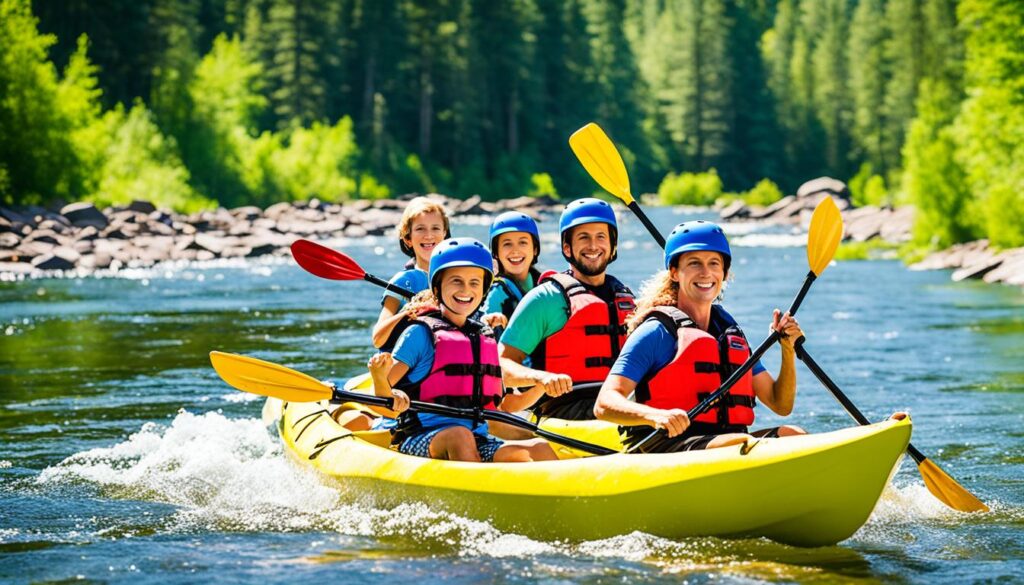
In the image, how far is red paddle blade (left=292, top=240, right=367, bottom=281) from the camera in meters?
7.40

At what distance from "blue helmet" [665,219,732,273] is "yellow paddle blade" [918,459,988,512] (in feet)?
4.19

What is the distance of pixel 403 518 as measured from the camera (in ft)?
18.0

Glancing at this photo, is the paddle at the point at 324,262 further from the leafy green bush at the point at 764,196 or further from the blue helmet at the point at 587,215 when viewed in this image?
the leafy green bush at the point at 764,196

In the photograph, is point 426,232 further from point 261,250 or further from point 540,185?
point 540,185

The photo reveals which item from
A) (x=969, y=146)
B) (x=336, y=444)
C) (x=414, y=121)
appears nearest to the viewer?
(x=336, y=444)

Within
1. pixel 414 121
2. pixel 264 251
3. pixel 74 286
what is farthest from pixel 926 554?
pixel 414 121

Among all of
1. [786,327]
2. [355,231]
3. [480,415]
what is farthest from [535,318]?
[355,231]

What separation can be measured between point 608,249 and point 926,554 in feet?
6.52

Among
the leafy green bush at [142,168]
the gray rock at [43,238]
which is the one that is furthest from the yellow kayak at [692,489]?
the leafy green bush at [142,168]

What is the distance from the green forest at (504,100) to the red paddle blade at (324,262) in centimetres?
1441

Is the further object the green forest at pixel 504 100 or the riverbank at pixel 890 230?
the green forest at pixel 504 100

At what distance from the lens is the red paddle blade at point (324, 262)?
740 centimetres

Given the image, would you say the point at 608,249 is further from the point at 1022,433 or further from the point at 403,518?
the point at 1022,433

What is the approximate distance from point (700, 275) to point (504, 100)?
153 ft
